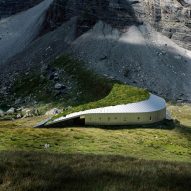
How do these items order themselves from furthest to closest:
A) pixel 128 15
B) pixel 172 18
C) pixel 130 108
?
pixel 172 18 → pixel 128 15 → pixel 130 108

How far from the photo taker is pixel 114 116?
6316 cm

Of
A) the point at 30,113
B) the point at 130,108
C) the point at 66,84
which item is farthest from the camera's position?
the point at 66,84

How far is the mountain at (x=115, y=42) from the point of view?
109 meters

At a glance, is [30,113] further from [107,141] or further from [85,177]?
[85,177]

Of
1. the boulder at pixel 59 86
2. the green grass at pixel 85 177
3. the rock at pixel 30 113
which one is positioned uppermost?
the green grass at pixel 85 177

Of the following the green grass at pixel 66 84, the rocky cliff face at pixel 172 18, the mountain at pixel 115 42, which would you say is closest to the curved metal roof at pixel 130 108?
the green grass at pixel 66 84

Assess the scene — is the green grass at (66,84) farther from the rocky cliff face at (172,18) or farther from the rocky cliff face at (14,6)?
the rocky cliff face at (14,6)

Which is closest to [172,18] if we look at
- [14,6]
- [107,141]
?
[14,6]

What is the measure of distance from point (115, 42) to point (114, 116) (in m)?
60.9

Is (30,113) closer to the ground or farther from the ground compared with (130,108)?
closer to the ground

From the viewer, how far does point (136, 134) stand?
187 ft

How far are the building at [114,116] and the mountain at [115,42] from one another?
128ft

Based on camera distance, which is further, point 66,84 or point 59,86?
point 66,84

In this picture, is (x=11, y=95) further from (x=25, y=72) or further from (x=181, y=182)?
(x=181, y=182)
